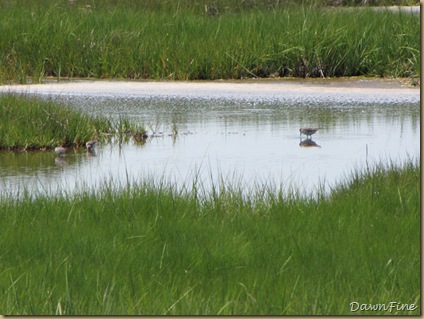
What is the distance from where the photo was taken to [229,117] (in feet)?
37.1

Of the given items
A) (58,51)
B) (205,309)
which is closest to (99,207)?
(205,309)

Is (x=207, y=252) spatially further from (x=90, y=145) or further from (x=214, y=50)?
(x=214, y=50)

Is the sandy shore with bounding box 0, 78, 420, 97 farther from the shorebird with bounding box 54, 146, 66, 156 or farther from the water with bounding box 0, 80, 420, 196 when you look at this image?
the shorebird with bounding box 54, 146, 66, 156

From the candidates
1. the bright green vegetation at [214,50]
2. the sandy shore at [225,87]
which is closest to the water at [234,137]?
the sandy shore at [225,87]

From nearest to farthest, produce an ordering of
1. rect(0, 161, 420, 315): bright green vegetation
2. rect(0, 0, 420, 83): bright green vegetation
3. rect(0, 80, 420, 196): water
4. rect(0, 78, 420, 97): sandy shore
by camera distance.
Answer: rect(0, 161, 420, 315): bright green vegetation < rect(0, 80, 420, 196): water < rect(0, 78, 420, 97): sandy shore < rect(0, 0, 420, 83): bright green vegetation

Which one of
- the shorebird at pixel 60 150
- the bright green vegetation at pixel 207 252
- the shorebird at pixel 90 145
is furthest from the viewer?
the shorebird at pixel 90 145

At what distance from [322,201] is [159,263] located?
63.0 inches

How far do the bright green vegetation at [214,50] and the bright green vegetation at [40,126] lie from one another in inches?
145

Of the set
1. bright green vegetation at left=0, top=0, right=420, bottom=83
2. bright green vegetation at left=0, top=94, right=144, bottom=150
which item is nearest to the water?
bright green vegetation at left=0, top=94, right=144, bottom=150

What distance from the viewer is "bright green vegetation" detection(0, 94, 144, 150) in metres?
9.35

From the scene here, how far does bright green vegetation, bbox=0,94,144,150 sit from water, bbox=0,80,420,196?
19 cm

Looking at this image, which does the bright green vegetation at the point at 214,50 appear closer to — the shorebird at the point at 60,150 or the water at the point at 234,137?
the water at the point at 234,137

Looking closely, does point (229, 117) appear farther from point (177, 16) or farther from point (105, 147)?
point (177, 16)

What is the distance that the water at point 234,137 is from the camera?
771 cm
